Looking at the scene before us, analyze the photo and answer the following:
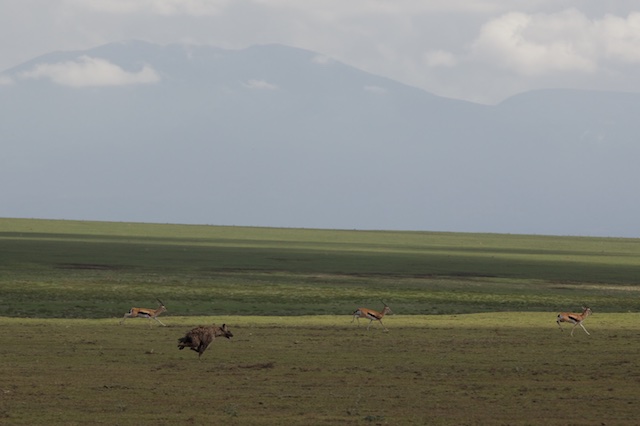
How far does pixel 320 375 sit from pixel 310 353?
10.7 feet

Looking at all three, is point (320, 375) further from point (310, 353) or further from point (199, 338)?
point (310, 353)

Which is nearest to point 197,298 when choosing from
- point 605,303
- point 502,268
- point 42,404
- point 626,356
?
point 605,303

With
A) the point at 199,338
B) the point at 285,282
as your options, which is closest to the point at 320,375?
the point at 199,338

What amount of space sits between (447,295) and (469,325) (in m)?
13.7

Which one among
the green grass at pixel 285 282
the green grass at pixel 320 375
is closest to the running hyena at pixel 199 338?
the green grass at pixel 320 375

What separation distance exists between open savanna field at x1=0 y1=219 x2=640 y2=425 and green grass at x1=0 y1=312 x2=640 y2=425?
4 centimetres

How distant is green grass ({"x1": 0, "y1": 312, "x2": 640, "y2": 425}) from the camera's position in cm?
1733

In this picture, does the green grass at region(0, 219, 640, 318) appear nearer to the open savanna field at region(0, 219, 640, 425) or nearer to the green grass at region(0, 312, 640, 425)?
the open savanna field at region(0, 219, 640, 425)

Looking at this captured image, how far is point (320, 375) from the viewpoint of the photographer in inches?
856

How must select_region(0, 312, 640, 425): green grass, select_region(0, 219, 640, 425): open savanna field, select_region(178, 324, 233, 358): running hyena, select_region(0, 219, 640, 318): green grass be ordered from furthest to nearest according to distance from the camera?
select_region(0, 219, 640, 318): green grass
select_region(178, 324, 233, 358): running hyena
select_region(0, 219, 640, 425): open savanna field
select_region(0, 312, 640, 425): green grass

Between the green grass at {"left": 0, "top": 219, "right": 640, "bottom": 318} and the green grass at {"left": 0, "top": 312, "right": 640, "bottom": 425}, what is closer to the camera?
the green grass at {"left": 0, "top": 312, "right": 640, "bottom": 425}

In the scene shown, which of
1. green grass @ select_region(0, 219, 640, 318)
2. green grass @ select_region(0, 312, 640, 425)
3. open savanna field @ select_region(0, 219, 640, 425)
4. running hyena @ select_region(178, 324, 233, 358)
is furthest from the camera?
green grass @ select_region(0, 219, 640, 318)

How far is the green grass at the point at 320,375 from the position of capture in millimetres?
17328

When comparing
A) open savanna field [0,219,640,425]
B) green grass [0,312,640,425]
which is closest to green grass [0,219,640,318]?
open savanna field [0,219,640,425]
